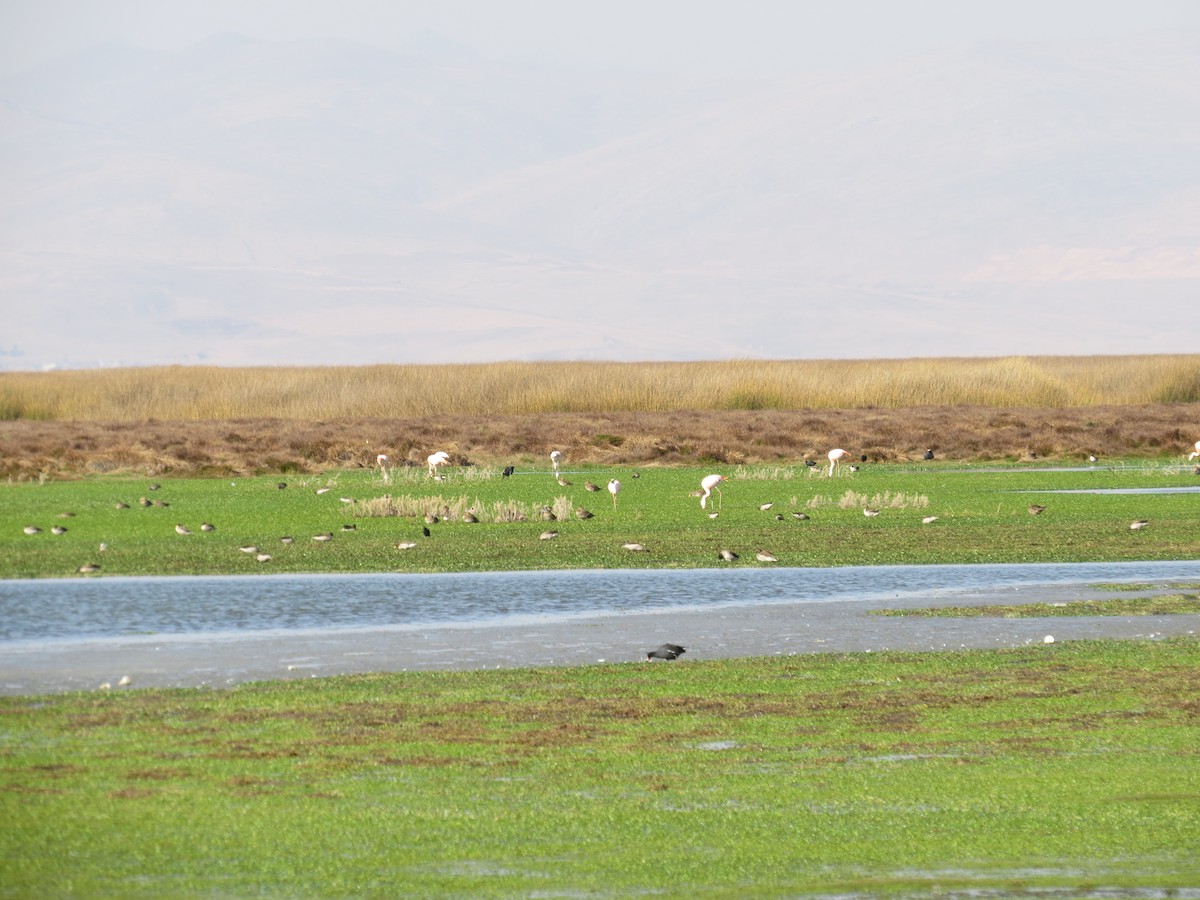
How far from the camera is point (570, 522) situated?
104 feet

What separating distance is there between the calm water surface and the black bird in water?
3.42 meters

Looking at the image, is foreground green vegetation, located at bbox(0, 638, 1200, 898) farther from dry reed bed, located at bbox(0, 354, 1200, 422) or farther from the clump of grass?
dry reed bed, located at bbox(0, 354, 1200, 422)

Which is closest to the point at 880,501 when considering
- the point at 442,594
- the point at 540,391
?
the point at 442,594

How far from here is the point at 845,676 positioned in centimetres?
1549

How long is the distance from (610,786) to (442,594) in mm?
10981

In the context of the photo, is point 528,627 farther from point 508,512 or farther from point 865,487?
point 865,487

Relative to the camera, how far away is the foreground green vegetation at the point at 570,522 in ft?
85.8

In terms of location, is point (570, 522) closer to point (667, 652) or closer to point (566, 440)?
point (667, 652)

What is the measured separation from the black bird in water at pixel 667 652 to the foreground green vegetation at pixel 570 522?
8358mm

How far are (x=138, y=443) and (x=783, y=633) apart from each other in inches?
1372

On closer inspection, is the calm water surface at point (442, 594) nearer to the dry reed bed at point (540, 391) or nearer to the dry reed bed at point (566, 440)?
the dry reed bed at point (566, 440)

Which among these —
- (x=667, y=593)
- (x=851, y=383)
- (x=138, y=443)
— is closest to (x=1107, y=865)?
(x=667, y=593)

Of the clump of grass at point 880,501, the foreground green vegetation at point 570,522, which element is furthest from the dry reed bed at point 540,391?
the clump of grass at point 880,501

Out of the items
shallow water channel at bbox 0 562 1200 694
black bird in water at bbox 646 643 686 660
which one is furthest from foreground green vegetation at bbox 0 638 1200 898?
shallow water channel at bbox 0 562 1200 694
